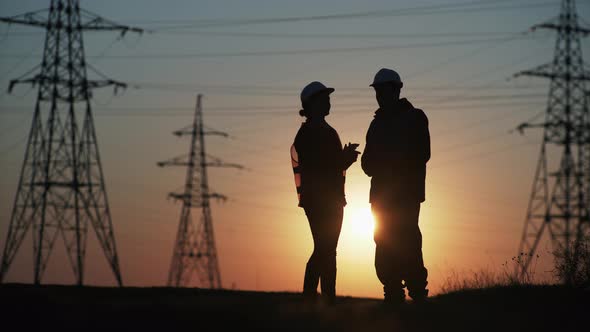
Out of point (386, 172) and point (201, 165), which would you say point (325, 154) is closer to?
point (386, 172)

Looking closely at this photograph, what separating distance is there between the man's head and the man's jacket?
0.38ft

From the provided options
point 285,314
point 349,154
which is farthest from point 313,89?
point 285,314

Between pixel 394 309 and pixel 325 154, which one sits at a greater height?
pixel 325 154

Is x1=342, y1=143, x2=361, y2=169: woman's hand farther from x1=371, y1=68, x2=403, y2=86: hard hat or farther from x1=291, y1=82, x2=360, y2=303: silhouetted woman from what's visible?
x1=371, y1=68, x2=403, y2=86: hard hat

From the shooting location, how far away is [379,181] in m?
14.2

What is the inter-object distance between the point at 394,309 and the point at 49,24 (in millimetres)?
34168

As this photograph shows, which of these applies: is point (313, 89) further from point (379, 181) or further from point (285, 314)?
point (285, 314)

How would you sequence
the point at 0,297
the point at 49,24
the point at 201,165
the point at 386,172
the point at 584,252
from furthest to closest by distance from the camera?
the point at 201,165, the point at 49,24, the point at 584,252, the point at 386,172, the point at 0,297

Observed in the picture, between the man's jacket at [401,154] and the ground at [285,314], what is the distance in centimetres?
142

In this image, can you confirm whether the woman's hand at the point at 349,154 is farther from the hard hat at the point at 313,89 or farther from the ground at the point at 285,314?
the ground at the point at 285,314

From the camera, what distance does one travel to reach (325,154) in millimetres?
13766

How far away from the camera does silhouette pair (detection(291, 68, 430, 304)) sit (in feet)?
45.2

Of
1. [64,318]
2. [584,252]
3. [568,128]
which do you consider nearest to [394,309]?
[64,318]

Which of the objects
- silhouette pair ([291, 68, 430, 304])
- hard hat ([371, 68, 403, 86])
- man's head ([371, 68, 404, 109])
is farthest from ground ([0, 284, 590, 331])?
hard hat ([371, 68, 403, 86])
